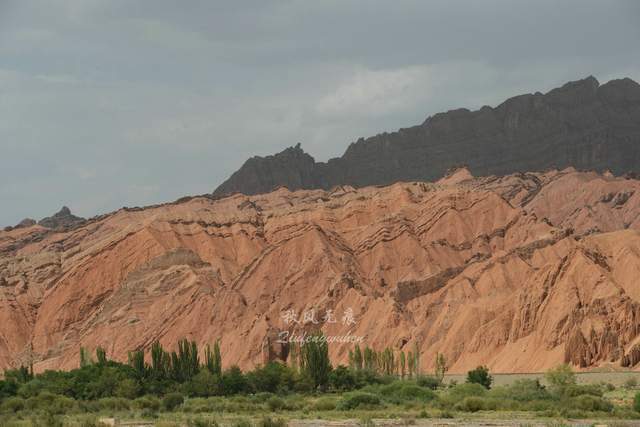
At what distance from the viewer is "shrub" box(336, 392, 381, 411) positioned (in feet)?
191

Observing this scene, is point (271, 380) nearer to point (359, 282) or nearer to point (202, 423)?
point (202, 423)

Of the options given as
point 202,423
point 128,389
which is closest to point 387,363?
point 128,389

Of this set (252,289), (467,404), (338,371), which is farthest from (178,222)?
(467,404)

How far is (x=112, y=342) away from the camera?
122m

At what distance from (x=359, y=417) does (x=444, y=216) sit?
89.7 m

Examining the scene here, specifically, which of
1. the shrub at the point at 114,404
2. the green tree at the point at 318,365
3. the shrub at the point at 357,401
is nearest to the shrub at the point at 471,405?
the shrub at the point at 357,401

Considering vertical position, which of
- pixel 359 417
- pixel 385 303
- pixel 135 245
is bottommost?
pixel 359 417

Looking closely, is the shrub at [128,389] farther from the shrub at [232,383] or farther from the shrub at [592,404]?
the shrub at [592,404]

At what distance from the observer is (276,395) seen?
7038 centimetres

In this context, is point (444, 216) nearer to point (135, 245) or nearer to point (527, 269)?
point (527, 269)

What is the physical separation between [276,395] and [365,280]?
60045 millimetres

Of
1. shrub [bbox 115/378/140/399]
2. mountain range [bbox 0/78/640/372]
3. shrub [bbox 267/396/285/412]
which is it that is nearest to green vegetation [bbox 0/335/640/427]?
shrub [bbox 115/378/140/399]

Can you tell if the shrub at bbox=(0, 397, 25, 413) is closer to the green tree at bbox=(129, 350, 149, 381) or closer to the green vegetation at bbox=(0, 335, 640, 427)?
the green vegetation at bbox=(0, 335, 640, 427)

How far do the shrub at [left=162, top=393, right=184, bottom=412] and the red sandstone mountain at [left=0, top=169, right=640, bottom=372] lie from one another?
122 ft
